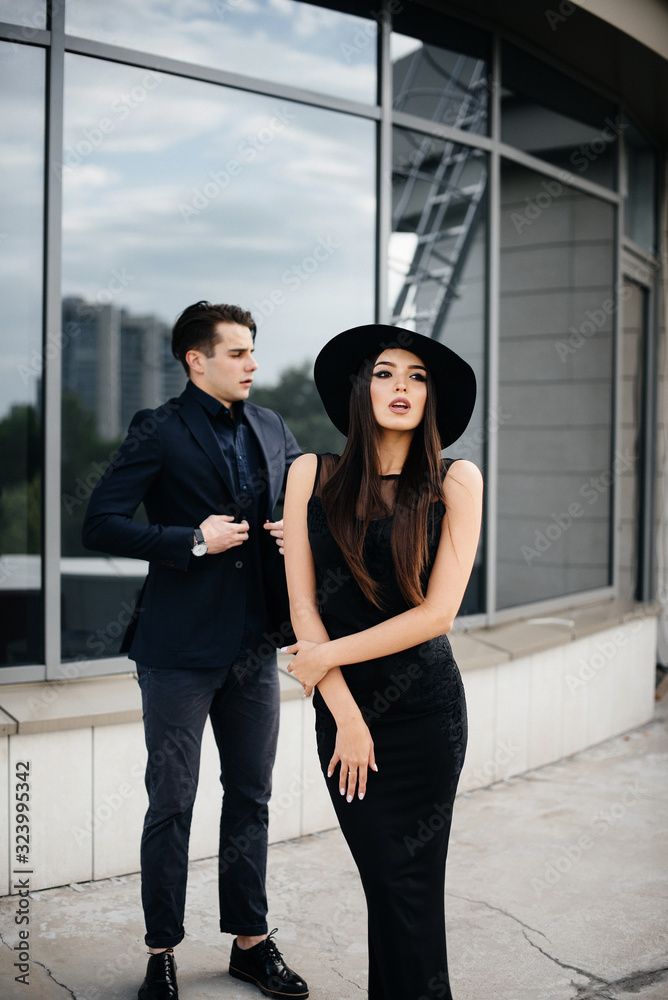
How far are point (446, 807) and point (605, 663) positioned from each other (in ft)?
10.6

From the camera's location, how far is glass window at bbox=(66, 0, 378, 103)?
13.4 ft

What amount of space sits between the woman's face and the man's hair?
0.68m

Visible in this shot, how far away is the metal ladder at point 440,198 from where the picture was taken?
432 cm

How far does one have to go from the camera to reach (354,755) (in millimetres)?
1712

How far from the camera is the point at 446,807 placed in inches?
69.1

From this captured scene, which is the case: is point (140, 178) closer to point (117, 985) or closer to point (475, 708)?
point (475, 708)

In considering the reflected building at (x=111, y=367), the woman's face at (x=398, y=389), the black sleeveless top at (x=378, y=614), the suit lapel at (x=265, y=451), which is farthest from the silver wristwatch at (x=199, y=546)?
the reflected building at (x=111, y=367)

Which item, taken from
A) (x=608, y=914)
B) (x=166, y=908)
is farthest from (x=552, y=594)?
(x=166, y=908)

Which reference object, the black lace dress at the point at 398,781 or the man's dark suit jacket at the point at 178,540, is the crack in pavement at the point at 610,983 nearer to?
the black lace dress at the point at 398,781

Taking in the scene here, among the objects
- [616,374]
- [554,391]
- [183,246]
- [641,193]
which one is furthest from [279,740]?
[183,246]

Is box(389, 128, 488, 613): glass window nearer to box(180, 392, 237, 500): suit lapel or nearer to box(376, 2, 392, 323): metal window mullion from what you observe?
box(376, 2, 392, 323): metal window mullion

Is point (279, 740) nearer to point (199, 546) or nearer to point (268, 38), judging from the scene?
point (199, 546)

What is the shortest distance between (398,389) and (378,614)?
45cm

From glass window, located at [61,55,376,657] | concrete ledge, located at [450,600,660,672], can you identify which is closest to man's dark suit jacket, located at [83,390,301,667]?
concrete ledge, located at [450,600,660,672]
